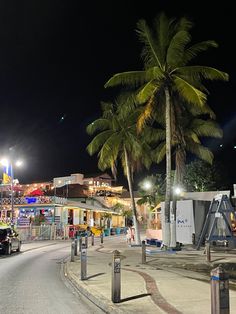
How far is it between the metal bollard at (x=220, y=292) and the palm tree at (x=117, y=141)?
2420 cm

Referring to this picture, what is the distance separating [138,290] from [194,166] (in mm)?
38775

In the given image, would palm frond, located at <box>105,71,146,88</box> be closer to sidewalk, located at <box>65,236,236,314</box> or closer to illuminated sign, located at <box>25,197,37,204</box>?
sidewalk, located at <box>65,236,236,314</box>

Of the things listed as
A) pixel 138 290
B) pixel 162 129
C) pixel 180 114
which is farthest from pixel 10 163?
pixel 138 290

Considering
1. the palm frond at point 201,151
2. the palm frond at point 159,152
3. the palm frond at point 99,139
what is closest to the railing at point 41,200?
the palm frond at point 99,139

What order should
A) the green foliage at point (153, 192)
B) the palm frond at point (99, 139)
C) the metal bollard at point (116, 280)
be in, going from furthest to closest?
the green foliage at point (153, 192) → the palm frond at point (99, 139) → the metal bollard at point (116, 280)

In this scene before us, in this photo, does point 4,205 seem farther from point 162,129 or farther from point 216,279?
point 216,279

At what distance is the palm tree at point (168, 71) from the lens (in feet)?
78.9

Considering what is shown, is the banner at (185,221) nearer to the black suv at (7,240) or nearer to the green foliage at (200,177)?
the black suv at (7,240)

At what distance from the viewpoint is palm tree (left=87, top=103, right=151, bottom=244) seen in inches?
1201

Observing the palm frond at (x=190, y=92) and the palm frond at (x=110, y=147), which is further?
the palm frond at (x=110, y=147)

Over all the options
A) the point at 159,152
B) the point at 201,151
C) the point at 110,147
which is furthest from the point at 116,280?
the point at 159,152

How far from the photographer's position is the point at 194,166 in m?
48.6

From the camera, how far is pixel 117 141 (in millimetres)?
30578

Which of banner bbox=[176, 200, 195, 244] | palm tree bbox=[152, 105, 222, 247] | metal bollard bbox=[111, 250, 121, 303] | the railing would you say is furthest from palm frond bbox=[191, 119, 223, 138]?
the railing
